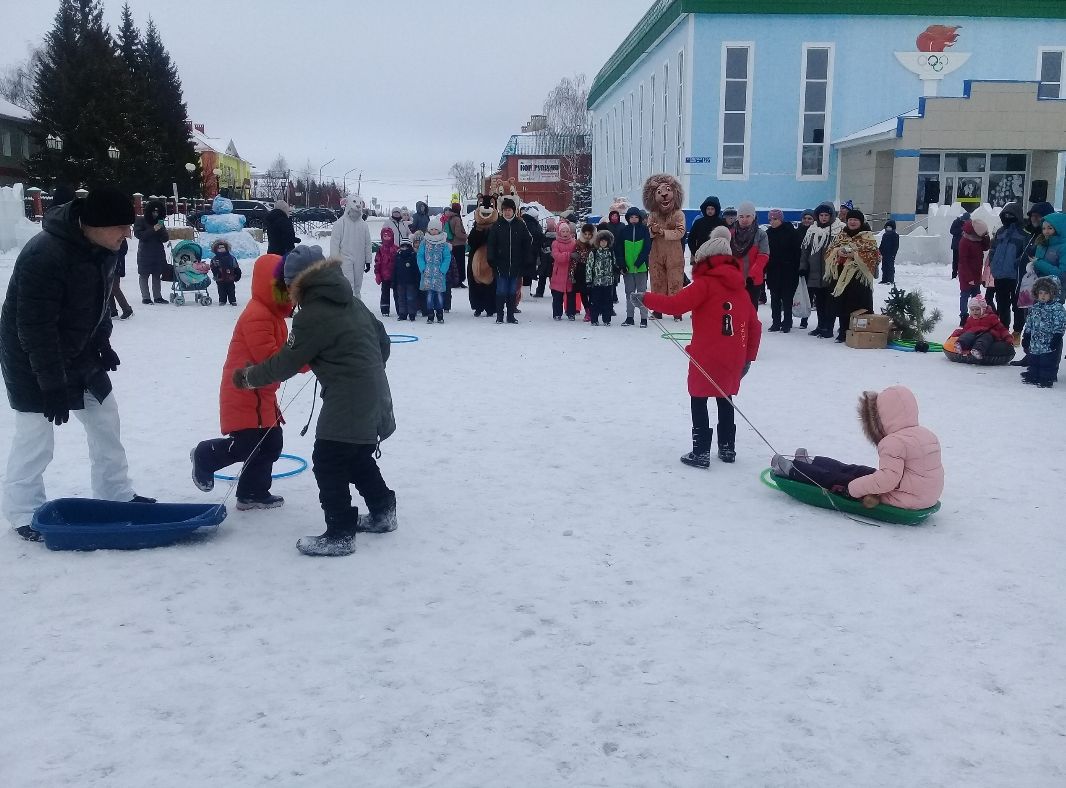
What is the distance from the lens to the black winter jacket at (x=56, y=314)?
15.0 ft

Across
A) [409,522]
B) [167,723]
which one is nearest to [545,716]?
[167,723]

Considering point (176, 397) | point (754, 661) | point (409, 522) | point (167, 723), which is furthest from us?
point (176, 397)

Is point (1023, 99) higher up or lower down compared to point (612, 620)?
higher up

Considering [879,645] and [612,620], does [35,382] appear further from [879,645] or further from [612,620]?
[879,645]

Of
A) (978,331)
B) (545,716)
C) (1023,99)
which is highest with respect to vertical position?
(1023,99)

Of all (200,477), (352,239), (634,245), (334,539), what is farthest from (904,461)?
(352,239)

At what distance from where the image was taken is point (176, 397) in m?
8.80

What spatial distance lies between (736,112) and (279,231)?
797 inches

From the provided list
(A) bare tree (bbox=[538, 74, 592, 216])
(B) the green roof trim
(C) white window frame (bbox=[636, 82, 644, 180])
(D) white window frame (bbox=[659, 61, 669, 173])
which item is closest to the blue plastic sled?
(B) the green roof trim

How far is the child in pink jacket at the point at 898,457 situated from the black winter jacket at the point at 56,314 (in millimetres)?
4312

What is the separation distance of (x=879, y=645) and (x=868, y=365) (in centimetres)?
751

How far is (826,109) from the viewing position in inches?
1185

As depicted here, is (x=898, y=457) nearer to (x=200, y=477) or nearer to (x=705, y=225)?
(x=200, y=477)

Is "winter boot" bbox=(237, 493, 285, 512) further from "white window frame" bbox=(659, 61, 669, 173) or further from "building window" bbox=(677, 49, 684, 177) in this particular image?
"white window frame" bbox=(659, 61, 669, 173)
